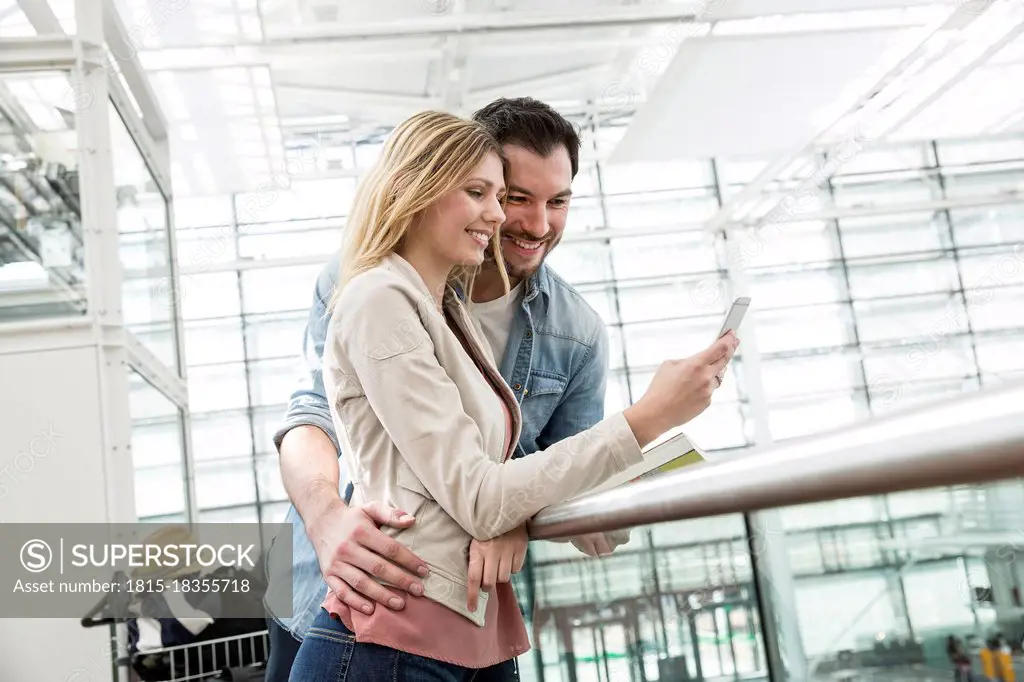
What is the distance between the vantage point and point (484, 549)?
1.33 m

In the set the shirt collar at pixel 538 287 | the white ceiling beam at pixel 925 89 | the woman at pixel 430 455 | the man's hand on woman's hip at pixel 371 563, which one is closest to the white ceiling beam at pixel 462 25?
the white ceiling beam at pixel 925 89

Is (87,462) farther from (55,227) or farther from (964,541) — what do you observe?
(964,541)

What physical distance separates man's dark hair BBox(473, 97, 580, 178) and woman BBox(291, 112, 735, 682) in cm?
66

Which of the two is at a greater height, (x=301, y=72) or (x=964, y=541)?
(x=301, y=72)

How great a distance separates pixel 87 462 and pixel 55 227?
1.27 meters

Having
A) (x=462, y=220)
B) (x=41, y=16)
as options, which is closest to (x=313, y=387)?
(x=462, y=220)

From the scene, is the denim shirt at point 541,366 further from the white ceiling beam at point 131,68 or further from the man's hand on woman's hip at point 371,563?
the white ceiling beam at point 131,68

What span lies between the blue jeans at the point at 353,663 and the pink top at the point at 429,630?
0.5 inches

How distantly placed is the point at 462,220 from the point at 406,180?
0.11 m

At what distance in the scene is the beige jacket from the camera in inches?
50.6

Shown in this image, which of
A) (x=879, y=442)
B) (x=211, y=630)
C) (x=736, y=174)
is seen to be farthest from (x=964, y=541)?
(x=736, y=174)

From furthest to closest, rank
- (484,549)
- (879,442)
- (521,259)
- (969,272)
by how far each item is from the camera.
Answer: (969,272) → (521,259) → (484,549) → (879,442)

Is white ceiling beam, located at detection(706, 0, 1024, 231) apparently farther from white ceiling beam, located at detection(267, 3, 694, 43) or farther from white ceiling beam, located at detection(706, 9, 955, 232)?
white ceiling beam, located at detection(267, 3, 694, 43)

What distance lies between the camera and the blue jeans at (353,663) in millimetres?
1286
